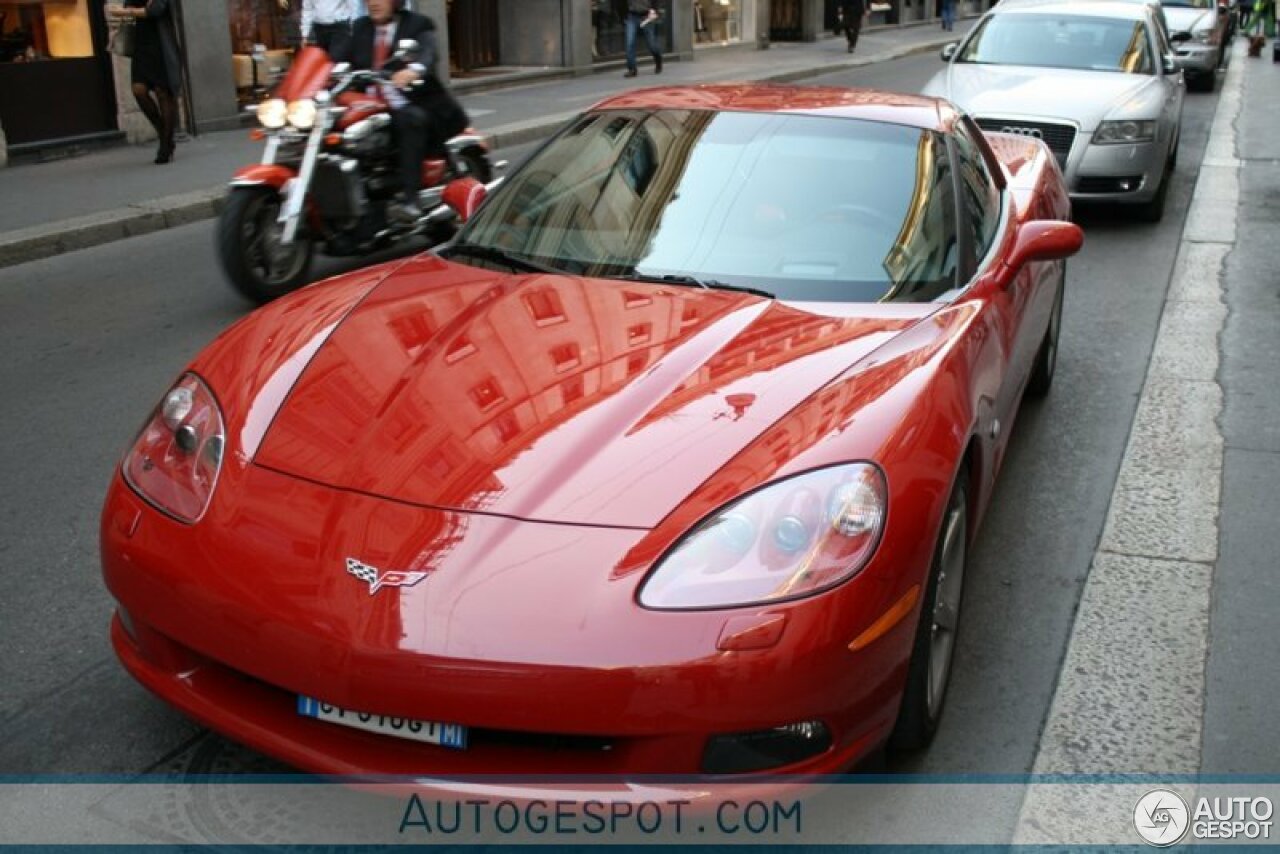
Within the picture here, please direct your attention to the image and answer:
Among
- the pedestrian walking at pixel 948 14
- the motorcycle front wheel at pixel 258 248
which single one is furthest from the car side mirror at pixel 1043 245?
the pedestrian walking at pixel 948 14

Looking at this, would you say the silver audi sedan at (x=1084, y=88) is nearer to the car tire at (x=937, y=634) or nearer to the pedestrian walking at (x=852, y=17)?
the car tire at (x=937, y=634)

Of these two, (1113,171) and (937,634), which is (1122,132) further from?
(937,634)

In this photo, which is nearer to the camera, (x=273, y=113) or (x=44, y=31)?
(x=273, y=113)

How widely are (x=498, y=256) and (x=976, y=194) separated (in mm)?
1598

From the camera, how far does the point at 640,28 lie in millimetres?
23328

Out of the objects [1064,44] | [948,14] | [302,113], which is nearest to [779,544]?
[302,113]

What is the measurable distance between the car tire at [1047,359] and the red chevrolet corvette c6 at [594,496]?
174cm

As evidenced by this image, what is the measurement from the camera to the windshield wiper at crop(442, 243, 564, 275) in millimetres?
4082

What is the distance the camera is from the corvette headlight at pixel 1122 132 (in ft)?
33.0

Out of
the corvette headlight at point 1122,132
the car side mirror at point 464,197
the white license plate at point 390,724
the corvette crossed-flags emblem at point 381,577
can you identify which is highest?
the car side mirror at point 464,197

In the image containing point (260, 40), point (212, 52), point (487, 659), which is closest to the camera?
point (487, 659)

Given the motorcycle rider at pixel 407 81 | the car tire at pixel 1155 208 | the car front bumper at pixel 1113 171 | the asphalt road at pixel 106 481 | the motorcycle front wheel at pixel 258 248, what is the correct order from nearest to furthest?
the asphalt road at pixel 106 481, the motorcycle front wheel at pixel 258 248, the motorcycle rider at pixel 407 81, the car front bumper at pixel 1113 171, the car tire at pixel 1155 208

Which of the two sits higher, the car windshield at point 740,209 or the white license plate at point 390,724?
the car windshield at point 740,209

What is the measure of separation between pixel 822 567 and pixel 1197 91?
22094 mm
